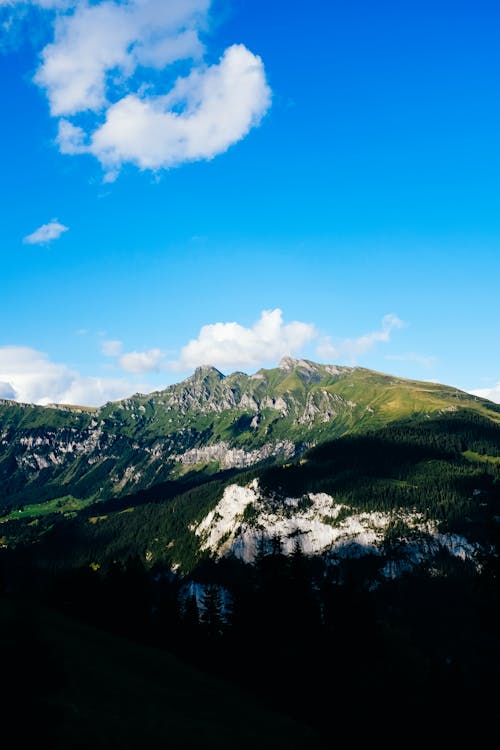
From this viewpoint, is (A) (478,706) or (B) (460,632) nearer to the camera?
(A) (478,706)

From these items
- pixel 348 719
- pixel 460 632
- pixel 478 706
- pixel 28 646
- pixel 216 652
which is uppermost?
pixel 28 646

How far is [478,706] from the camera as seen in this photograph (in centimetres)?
3981

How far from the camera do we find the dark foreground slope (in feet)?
82.1

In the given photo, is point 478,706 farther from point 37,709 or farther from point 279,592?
point 37,709

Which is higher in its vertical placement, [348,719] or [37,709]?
[37,709]

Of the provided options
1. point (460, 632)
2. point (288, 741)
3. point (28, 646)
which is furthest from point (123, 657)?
point (460, 632)

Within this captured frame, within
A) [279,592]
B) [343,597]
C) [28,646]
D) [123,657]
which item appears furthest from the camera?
[279,592]

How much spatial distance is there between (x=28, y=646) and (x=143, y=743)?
12.6 meters

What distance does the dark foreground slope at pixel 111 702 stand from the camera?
25.0 metres

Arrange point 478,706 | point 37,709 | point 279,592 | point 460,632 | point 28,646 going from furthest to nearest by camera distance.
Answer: point 460,632
point 279,592
point 478,706
point 28,646
point 37,709

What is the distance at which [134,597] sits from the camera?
7969 cm

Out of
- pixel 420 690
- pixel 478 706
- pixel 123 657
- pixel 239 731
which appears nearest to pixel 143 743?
pixel 239 731

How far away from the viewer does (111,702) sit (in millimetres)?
31609

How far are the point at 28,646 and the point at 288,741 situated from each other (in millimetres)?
20802
